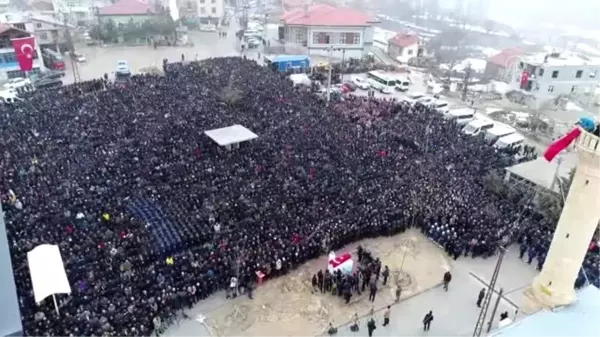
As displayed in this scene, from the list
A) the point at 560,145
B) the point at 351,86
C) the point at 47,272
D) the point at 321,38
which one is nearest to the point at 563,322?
the point at 560,145

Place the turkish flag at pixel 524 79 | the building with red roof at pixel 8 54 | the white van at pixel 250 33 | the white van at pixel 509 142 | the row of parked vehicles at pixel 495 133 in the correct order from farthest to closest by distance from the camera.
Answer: the white van at pixel 250 33
the turkish flag at pixel 524 79
the building with red roof at pixel 8 54
the row of parked vehicles at pixel 495 133
the white van at pixel 509 142

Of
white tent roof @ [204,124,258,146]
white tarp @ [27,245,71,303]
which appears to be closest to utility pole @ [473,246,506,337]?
white tarp @ [27,245,71,303]

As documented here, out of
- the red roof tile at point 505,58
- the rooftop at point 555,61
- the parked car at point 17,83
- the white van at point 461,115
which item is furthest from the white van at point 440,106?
the parked car at point 17,83

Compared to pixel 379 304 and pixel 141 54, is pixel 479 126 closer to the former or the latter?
pixel 379 304

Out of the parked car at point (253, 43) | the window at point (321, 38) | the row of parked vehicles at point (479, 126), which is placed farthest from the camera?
the parked car at point (253, 43)

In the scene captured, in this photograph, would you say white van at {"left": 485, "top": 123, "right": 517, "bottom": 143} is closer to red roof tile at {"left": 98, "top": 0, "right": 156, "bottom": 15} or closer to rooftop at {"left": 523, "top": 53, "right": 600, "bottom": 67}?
rooftop at {"left": 523, "top": 53, "right": 600, "bottom": 67}

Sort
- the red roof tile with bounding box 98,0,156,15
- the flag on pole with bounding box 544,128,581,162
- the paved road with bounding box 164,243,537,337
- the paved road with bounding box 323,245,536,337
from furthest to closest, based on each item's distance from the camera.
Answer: the red roof tile with bounding box 98,0,156,15 → the paved road with bounding box 323,245,536,337 → the paved road with bounding box 164,243,537,337 → the flag on pole with bounding box 544,128,581,162

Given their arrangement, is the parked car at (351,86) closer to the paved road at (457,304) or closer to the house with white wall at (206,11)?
the paved road at (457,304)
